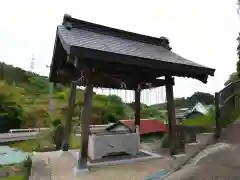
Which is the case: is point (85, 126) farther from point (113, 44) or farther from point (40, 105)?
point (40, 105)

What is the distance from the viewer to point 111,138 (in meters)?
6.75

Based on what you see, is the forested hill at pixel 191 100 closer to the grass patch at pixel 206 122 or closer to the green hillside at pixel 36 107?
the green hillside at pixel 36 107

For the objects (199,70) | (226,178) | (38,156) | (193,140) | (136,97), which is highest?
(199,70)

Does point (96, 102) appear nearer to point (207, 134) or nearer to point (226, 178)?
point (207, 134)

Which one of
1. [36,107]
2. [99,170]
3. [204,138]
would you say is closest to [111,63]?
[99,170]

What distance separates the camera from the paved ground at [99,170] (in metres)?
5.12

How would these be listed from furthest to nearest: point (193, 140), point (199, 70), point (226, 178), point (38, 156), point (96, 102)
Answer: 1. point (96, 102)
2. point (38, 156)
3. point (199, 70)
4. point (193, 140)
5. point (226, 178)

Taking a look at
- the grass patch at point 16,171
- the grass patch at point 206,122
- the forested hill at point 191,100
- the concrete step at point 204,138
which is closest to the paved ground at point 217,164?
the concrete step at point 204,138

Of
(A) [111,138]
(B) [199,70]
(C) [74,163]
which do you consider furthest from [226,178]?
(C) [74,163]

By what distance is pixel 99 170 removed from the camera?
568cm

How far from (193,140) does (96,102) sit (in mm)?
23872

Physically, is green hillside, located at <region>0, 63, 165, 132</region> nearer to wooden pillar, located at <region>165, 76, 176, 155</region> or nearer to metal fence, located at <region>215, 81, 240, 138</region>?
wooden pillar, located at <region>165, 76, 176, 155</region>

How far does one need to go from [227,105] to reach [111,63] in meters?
3.20

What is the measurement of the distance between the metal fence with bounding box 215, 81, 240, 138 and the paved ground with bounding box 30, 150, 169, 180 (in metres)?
1.96
